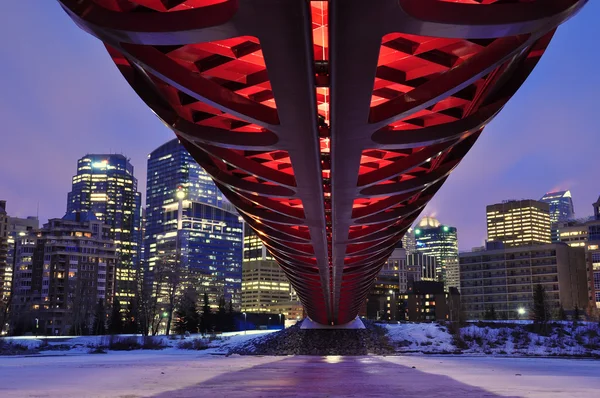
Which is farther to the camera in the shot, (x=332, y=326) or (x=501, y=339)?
(x=332, y=326)

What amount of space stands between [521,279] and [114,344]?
134m

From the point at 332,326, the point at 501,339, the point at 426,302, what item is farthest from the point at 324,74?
the point at 426,302

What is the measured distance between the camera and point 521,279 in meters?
171

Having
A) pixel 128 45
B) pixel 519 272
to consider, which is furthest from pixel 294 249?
pixel 519 272

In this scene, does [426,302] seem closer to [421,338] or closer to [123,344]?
[421,338]

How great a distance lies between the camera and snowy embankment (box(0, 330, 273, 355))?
210 ft

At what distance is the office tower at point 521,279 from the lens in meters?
166

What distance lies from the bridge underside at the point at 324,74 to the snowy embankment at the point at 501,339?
49.2 m

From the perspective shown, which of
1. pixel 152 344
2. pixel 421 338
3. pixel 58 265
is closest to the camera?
pixel 421 338

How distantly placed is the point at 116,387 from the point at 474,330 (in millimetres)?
57809

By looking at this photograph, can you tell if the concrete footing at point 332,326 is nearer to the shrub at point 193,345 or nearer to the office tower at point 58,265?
the shrub at point 193,345

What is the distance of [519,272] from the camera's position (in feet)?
563

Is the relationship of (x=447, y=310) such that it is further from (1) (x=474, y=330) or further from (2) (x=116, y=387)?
(2) (x=116, y=387)

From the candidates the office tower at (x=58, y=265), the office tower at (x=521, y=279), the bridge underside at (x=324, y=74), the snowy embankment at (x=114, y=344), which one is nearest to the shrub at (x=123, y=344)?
the snowy embankment at (x=114, y=344)
